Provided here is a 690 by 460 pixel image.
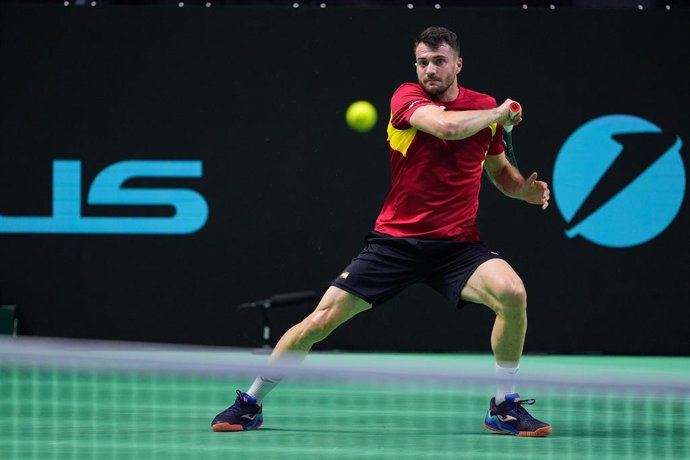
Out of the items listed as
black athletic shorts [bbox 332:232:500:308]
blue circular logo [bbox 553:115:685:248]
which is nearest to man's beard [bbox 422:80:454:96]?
black athletic shorts [bbox 332:232:500:308]

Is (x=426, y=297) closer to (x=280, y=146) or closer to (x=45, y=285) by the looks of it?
(x=280, y=146)

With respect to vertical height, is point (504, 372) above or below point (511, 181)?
below

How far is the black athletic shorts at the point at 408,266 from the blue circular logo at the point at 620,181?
3496mm

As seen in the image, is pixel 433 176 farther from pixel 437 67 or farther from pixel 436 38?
pixel 436 38

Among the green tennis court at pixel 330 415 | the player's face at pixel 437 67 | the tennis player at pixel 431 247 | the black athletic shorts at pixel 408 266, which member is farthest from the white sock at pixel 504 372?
the player's face at pixel 437 67

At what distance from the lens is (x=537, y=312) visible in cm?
823

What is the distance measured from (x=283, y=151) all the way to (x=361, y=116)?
0.64m

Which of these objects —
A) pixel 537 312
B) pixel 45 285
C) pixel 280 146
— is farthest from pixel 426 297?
pixel 45 285

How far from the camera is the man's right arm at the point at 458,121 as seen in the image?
4.44 meters

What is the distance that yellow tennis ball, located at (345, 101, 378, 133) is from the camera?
26.8 feet

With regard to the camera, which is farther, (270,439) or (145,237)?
(145,237)

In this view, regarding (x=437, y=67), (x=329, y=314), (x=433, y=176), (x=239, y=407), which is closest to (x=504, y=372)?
(x=329, y=314)

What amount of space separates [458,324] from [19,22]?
391 cm

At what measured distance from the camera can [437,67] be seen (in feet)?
15.8
